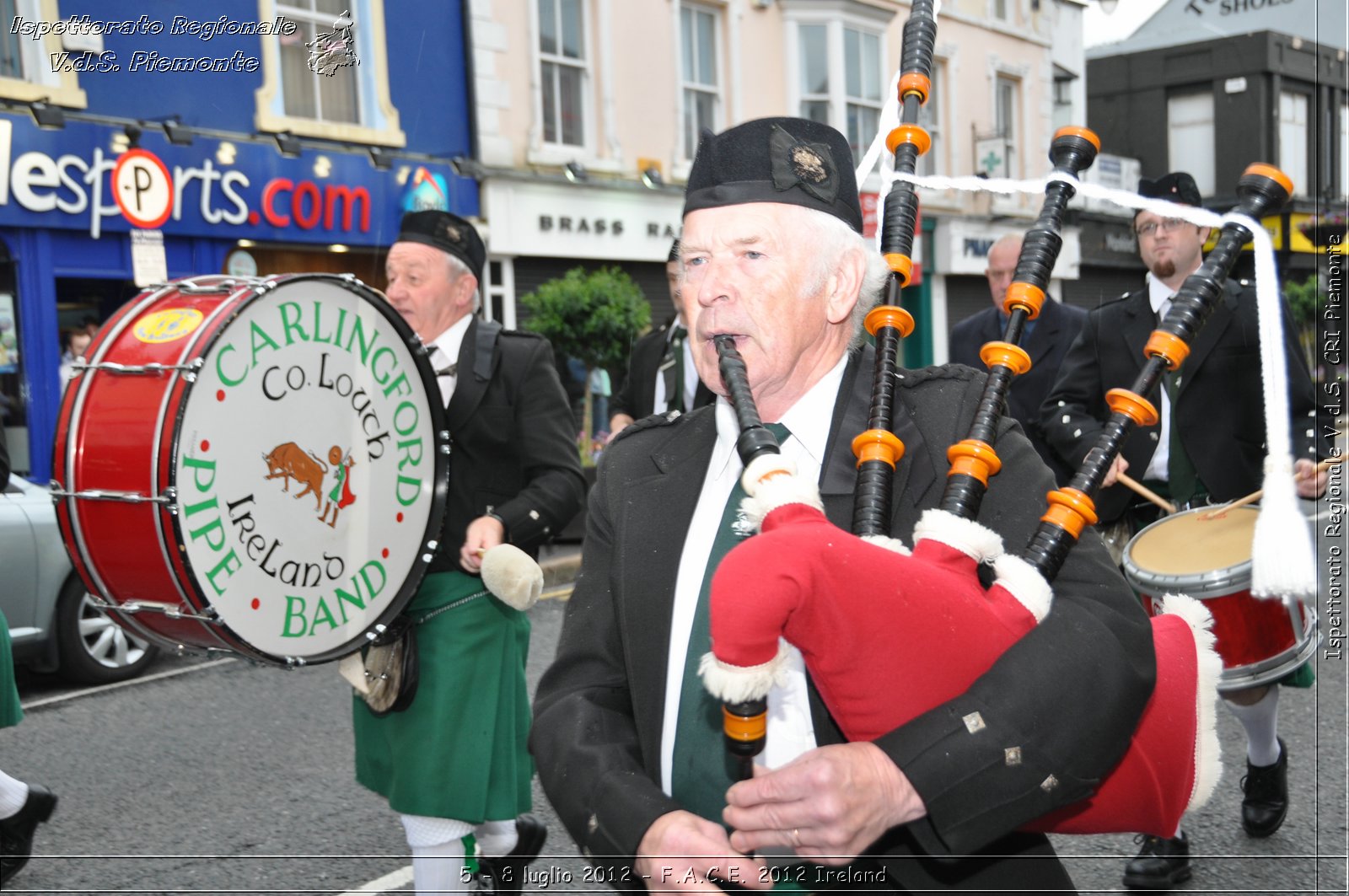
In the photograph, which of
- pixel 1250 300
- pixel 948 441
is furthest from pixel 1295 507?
pixel 1250 300

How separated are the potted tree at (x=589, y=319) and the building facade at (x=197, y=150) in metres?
1.79

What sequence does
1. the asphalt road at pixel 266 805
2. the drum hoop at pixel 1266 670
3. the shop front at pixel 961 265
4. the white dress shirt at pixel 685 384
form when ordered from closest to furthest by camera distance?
the drum hoop at pixel 1266 670 → the asphalt road at pixel 266 805 → the white dress shirt at pixel 685 384 → the shop front at pixel 961 265

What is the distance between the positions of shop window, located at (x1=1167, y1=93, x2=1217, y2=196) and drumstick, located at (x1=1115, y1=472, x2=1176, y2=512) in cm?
2183

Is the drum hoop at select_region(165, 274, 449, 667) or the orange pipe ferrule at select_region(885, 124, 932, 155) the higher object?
the orange pipe ferrule at select_region(885, 124, 932, 155)

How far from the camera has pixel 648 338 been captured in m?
6.33

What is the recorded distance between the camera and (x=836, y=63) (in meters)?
17.2

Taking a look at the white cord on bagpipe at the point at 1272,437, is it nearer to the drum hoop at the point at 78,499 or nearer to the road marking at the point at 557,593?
the drum hoop at the point at 78,499

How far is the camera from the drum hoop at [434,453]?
8.96ft

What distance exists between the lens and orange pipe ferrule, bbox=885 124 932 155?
1670 mm

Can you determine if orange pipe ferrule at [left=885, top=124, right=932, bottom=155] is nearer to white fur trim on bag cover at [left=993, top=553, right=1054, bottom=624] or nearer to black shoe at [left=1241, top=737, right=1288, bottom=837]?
white fur trim on bag cover at [left=993, top=553, right=1054, bottom=624]

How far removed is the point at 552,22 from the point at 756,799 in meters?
13.8

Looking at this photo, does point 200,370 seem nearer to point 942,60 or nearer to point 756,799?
point 756,799

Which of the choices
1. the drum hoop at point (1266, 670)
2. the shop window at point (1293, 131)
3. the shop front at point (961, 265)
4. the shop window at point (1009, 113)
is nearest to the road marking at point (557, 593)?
the drum hoop at point (1266, 670)

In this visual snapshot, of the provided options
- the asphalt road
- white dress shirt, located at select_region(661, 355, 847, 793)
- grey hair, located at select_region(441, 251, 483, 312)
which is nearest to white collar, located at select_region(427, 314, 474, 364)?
grey hair, located at select_region(441, 251, 483, 312)
